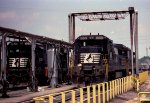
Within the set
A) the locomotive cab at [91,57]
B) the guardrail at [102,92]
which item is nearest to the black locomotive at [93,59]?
the locomotive cab at [91,57]

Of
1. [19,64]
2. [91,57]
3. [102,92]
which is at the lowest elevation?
[102,92]

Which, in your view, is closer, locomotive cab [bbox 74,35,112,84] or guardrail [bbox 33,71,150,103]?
guardrail [bbox 33,71,150,103]

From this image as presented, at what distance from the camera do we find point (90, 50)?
82.1 ft

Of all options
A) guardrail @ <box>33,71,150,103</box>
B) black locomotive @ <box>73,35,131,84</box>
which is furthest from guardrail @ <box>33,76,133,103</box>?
black locomotive @ <box>73,35,131,84</box>

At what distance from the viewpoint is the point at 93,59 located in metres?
24.5

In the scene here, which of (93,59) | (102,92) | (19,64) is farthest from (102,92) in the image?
(19,64)

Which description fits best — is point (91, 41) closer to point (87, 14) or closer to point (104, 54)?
point (104, 54)

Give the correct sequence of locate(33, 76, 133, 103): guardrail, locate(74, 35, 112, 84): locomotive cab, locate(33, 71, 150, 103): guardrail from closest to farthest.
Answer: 1. locate(33, 71, 150, 103): guardrail
2. locate(33, 76, 133, 103): guardrail
3. locate(74, 35, 112, 84): locomotive cab

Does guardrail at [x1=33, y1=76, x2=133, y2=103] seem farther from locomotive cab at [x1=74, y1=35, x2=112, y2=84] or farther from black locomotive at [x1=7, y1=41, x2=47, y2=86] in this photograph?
black locomotive at [x1=7, y1=41, x2=47, y2=86]

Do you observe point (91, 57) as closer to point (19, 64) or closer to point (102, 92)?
point (19, 64)

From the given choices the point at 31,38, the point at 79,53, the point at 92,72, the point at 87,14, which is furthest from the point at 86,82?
the point at 87,14

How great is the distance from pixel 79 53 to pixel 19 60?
226 inches

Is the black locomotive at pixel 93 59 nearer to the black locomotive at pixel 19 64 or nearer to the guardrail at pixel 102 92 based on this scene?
the guardrail at pixel 102 92

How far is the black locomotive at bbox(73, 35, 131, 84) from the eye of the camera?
78.2 feet
